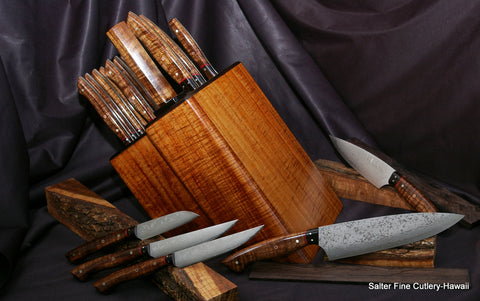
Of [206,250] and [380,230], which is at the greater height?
[206,250]

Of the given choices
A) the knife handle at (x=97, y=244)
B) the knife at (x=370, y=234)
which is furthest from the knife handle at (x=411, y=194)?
the knife handle at (x=97, y=244)

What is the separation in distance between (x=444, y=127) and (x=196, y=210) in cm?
73

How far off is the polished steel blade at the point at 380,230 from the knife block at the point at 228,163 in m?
0.15

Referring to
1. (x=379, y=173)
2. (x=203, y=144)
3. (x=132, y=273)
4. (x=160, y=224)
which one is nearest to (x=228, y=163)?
(x=203, y=144)

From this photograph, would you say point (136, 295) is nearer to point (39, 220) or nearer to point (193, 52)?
point (39, 220)

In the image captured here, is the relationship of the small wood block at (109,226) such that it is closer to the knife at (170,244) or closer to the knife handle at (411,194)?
the knife at (170,244)

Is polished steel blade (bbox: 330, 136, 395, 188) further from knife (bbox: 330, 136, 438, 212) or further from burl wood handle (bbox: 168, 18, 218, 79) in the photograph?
burl wood handle (bbox: 168, 18, 218, 79)

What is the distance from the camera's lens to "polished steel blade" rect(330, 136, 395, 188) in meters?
1.28

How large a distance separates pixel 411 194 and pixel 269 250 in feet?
1.31

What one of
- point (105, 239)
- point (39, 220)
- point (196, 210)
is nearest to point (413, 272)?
point (196, 210)

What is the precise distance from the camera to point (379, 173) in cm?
129

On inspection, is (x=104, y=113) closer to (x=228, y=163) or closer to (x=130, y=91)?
(x=130, y=91)

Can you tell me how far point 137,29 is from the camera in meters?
1.31

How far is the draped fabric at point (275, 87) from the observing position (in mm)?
1334
